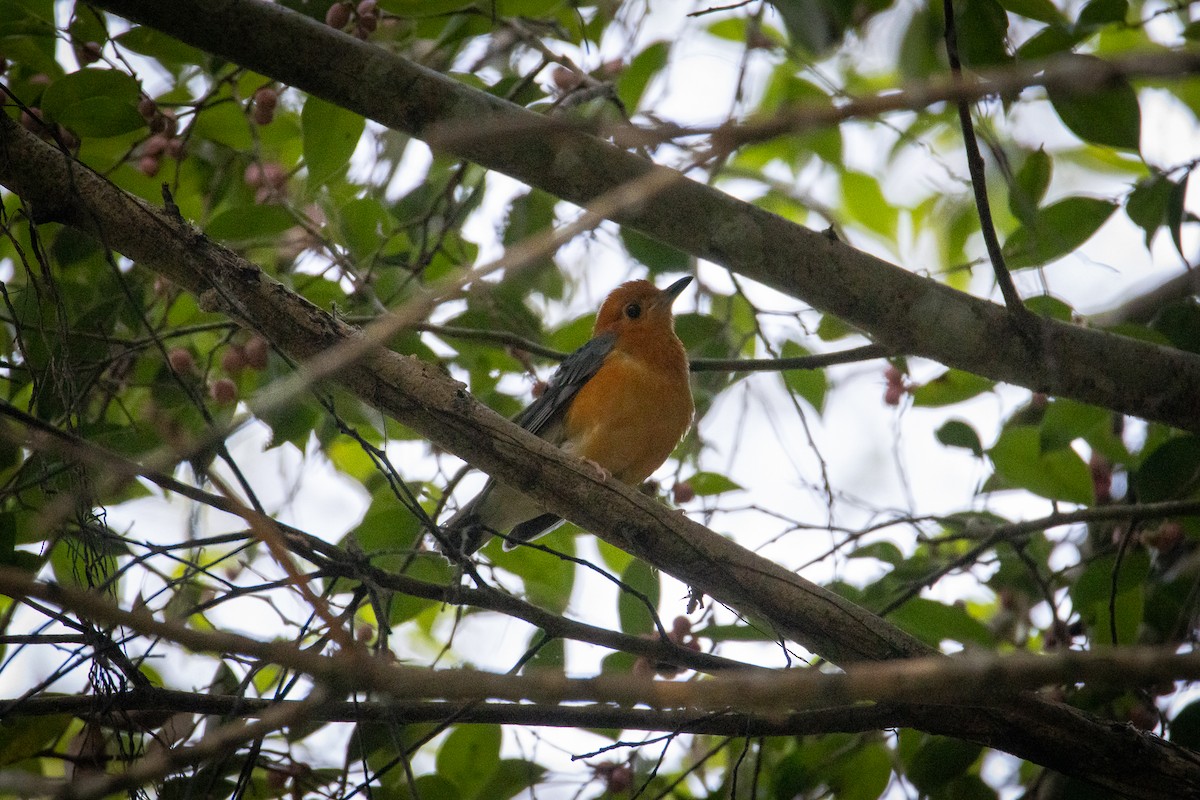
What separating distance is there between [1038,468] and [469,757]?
Answer: 110 inches

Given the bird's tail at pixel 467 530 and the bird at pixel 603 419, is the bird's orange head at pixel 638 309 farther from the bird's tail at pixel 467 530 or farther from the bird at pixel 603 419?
the bird's tail at pixel 467 530

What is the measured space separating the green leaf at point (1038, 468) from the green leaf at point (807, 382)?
0.82 metres

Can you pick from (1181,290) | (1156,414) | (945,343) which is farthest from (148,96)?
(1181,290)

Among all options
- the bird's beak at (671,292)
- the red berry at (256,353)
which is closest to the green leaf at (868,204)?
the bird's beak at (671,292)

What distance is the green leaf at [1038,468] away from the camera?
173 inches

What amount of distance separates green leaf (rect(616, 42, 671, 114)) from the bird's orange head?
114 centimetres

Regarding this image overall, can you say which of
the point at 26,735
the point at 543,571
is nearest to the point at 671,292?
the point at 543,571

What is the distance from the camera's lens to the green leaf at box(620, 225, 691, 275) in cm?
457

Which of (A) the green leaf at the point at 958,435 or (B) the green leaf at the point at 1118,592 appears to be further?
(A) the green leaf at the point at 958,435

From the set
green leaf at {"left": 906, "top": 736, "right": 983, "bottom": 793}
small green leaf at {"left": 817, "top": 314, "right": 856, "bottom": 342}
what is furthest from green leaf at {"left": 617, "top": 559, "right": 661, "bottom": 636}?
small green leaf at {"left": 817, "top": 314, "right": 856, "bottom": 342}

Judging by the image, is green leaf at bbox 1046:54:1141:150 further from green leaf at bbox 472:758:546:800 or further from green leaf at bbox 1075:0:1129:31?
green leaf at bbox 472:758:546:800

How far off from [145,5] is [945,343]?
3.17 metres

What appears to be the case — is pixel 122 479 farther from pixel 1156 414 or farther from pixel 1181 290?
pixel 1181 290

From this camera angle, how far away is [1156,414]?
400cm
